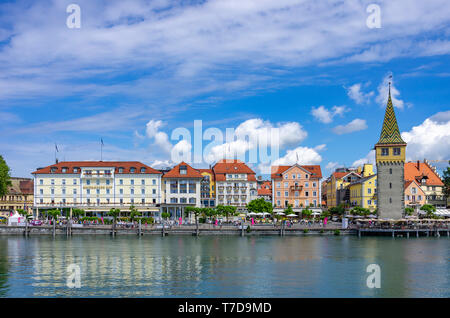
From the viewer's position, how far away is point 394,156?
93.9m

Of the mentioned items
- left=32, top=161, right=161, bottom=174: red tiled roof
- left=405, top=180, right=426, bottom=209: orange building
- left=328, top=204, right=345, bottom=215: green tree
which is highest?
left=32, top=161, right=161, bottom=174: red tiled roof

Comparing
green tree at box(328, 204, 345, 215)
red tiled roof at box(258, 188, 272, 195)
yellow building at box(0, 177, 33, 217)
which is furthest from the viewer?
yellow building at box(0, 177, 33, 217)

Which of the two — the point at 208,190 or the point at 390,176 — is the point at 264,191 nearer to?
the point at 208,190

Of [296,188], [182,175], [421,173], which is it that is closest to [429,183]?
[421,173]

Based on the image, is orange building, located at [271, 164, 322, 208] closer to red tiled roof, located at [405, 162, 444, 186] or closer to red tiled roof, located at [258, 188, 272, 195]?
red tiled roof, located at [258, 188, 272, 195]

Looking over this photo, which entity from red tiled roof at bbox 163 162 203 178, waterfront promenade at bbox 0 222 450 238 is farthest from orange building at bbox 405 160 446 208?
red tiled roof at bbox 163 162 203 178

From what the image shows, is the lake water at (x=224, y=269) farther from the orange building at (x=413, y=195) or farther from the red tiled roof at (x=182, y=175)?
the red tiled roof at (x=182, y=175)

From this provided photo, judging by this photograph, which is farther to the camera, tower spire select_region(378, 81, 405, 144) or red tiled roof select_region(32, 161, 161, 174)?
red tiled roof select_region(32, 161, 161, 174)

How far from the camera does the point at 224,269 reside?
4481 cm

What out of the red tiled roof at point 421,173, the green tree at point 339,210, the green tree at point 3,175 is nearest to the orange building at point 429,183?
the red tiled roof at point 421,173

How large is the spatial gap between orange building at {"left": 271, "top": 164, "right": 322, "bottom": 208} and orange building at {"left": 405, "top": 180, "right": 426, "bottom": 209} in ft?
60.4

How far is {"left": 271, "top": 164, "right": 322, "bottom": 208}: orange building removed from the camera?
383 feet

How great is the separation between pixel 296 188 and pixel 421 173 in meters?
27.4

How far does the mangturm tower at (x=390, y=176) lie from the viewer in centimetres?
9275
